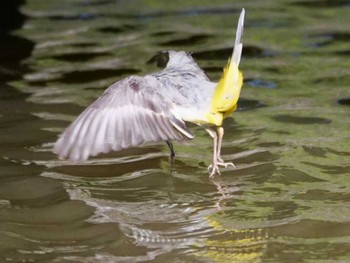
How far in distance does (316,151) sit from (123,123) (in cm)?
144

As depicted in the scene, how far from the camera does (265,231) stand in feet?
15.4

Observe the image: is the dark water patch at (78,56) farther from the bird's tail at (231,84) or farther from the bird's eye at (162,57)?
the bird's tail at (231,84)

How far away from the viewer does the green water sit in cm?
462

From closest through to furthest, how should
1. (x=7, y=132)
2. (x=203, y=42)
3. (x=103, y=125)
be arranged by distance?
1. (x=103, y=125)
2. (x=7, y=132)
3. (x=203, y=42)

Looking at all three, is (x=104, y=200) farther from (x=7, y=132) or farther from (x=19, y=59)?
(x=19, y=59)

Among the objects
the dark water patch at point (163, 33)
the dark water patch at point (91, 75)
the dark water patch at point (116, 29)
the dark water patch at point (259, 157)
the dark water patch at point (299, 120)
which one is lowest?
the dark water patch at point (259, 157)

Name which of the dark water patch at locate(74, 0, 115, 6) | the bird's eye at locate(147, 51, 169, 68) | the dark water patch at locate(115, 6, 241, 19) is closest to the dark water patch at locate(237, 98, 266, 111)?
the bird's eye at locate(147, 51, 169, 68)

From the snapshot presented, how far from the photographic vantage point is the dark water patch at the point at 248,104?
7.10 meters

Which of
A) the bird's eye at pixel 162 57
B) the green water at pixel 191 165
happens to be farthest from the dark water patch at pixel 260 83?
the bird's eye at pixel 162 57

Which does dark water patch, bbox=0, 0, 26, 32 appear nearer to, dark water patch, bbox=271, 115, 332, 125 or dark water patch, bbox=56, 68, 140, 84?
dark water patch, bbox=56, 68, 140, 84

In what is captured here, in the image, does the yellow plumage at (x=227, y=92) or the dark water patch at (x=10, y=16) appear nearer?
the yellow plumage at (x=227, y=92)

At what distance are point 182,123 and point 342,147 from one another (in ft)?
4.33

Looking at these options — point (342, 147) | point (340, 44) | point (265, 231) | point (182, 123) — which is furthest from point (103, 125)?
point (340, 44)

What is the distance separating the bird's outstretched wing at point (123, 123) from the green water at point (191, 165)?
15.3 inches
